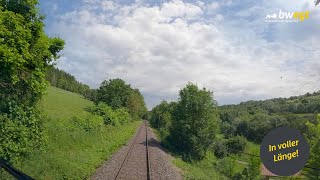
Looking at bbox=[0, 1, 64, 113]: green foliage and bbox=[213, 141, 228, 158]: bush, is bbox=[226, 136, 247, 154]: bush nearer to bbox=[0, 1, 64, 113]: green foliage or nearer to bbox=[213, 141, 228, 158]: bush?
bbox=[213, 141, 228, 158]: bush

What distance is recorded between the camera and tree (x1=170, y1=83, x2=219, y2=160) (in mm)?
33281

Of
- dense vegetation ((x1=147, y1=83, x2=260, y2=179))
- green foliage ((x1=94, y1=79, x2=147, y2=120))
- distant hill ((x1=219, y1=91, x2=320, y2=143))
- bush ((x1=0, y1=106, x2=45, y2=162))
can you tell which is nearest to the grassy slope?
bush ((x1=0, y1=106, x2=45, y2=162))

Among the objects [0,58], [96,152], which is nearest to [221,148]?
[96,152]

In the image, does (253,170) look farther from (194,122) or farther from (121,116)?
(121,116)

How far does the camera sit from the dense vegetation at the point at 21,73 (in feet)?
44.0

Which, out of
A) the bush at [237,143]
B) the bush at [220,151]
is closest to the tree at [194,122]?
the bush at [220,151]

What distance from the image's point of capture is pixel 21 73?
1445cm

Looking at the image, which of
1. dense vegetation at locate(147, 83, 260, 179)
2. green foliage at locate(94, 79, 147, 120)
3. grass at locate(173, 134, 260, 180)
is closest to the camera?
grass at locate(173, 134, 260, 180)

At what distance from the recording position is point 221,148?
4403cm

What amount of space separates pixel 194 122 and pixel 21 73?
74.1ft

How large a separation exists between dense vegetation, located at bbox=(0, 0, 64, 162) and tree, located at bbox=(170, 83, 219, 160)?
62.7ft

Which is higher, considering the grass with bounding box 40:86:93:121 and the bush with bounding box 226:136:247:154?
the grass with bounding box 40:86:93:121

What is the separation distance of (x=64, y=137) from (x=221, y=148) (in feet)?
84.9

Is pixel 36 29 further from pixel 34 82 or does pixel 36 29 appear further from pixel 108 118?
pixel 108 118
